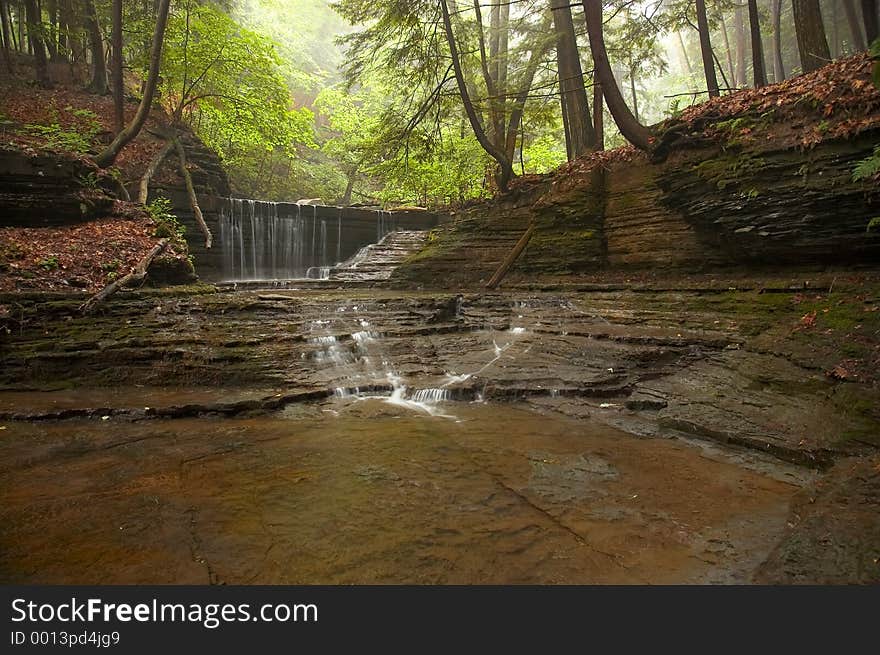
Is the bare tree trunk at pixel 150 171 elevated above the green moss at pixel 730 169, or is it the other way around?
the bare tree trunk at pixel 150 171

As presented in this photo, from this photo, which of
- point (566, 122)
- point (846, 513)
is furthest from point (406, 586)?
point (566, 122)

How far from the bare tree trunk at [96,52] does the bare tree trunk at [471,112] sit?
43.1 ft

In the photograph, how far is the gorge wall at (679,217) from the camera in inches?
295

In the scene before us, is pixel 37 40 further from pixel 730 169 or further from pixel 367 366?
pixel 730 169

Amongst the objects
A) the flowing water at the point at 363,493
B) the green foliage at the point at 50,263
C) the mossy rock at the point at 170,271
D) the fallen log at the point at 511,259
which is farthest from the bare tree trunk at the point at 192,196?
the flowing water at the point at 363,493

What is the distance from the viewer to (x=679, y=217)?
10.3 metres

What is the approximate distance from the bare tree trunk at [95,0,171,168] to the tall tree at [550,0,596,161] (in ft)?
36.5

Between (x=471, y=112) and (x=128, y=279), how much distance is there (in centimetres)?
1003

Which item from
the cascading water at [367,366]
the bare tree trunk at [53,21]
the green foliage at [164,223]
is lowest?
the cascading water at [367,366]

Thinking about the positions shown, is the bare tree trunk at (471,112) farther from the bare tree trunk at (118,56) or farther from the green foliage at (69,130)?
the green foliage at (69,130)

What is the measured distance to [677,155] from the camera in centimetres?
1039

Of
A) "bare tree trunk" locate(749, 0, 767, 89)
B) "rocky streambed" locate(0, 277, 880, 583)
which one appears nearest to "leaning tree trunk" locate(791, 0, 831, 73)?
"bare tree trunk" locate(749, 0, 767, 89)

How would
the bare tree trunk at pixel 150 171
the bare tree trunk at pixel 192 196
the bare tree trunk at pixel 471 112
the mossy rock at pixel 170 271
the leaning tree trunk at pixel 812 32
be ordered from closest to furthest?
the leaning tree trunk at pixel 812 32 < the mossy rock at pixel 170 271 < the bare tree trunk at pixel 471 112 < the bare tree trunk at pixel 150 171 < the bare tree trunk at pixel 192 196

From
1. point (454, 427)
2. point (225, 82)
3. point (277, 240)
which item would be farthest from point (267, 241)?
point (454, 427)
